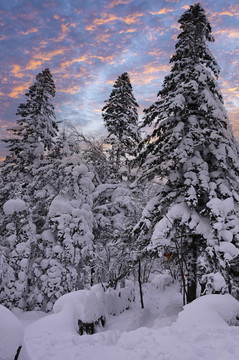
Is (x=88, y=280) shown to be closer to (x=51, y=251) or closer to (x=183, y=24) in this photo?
(x=51, y=251)

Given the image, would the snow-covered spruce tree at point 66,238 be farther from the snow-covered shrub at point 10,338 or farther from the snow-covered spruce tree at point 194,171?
the snow-covered shrub at point 10,338

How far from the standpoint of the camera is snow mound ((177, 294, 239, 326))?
5.77 m

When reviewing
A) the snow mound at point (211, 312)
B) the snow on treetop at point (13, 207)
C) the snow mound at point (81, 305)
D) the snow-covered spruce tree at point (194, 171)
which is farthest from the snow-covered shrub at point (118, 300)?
the snow on treetop at point (13, 207)

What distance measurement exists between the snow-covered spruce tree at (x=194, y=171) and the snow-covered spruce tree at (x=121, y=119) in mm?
6793

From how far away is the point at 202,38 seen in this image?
1104 centimetres

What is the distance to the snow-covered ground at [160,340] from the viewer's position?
4594mm

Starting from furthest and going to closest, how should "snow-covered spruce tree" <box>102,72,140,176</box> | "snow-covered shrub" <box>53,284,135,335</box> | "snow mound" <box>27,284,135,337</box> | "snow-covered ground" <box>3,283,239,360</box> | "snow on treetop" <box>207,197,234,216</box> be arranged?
"snow-covered spruce tree" <box>102,72,140,176</box>, "snow on treetop" <box>207,197,234,216</box>, "snow-covered shrub" <box>53,284,135,335</box>, "snow mound" <box>27,284,135,337</box>, "snow-covered ground" <box>3,283,239,360</box>

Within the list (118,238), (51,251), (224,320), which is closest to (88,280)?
(51,251)

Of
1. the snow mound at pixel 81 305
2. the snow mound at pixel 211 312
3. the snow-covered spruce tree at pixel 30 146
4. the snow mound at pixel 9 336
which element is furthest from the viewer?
the snow-covered spruce tree at pixel 30 146

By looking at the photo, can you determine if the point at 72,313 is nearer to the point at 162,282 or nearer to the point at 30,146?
the point at 30,146

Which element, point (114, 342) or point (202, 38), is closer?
point (114, 342)

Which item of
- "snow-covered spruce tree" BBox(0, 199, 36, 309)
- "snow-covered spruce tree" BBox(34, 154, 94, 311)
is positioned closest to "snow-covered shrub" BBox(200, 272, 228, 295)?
"snow-covered spruce tree" BBox(34, 154, 94, 311)

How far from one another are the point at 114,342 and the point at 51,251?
278 inches

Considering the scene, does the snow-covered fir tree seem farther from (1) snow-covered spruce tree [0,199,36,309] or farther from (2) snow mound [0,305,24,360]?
(2) snow mound [0,305,24,360]
